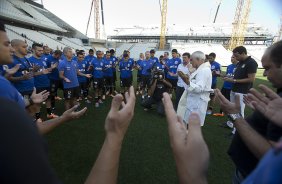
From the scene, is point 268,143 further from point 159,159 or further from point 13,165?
point 159,159

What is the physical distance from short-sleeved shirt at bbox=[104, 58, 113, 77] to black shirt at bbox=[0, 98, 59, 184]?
964cm

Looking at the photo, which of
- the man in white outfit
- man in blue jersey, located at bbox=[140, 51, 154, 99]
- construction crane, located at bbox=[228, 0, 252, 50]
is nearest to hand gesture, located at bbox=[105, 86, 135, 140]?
the man in white outfit

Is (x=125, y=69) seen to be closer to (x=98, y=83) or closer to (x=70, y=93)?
(x=98, y=83)

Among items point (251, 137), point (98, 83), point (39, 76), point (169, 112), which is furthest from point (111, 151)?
point (98, 83)

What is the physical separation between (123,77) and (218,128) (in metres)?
5.80

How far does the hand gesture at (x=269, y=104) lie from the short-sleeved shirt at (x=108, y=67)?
8945 mm

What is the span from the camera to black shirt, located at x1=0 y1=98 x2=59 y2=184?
603 mm

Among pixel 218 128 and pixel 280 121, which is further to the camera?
pixel 218 128

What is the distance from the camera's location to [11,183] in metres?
0.60

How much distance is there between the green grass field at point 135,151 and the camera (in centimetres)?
385

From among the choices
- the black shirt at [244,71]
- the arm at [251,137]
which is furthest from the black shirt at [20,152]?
the black shirt at [244,71]

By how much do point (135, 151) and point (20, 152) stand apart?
14.2ft

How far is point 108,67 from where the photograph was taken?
33.6ft

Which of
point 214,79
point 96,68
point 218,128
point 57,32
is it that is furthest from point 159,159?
point 57,32
